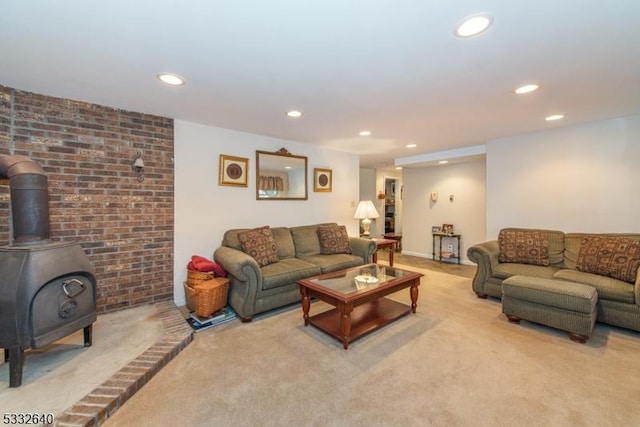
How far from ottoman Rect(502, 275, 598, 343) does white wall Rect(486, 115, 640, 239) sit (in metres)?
1.36

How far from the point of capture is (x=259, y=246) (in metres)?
3.31

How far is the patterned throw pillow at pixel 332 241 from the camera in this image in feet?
13.3

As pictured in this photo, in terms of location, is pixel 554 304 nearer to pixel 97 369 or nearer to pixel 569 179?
pixel 569 179

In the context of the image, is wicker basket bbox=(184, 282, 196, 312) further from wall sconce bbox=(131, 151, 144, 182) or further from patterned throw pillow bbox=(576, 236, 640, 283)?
patterned throw pillow bbox=(576, 236, 640, 283)

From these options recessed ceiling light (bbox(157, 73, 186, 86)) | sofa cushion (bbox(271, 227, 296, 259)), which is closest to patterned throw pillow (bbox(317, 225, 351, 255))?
sofa cushion (bbox(271, 227, 296, 259))

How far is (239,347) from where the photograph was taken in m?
2.33

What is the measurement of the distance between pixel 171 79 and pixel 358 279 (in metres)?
2.45

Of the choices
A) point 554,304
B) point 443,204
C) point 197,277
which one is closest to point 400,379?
point 554,304

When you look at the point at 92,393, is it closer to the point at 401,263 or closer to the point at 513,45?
the point at 513,45

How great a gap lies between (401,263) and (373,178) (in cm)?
278

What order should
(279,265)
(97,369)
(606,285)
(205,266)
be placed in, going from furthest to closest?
(279,265), (205,266), (606,285), (97,369)

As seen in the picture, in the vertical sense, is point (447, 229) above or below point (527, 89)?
below

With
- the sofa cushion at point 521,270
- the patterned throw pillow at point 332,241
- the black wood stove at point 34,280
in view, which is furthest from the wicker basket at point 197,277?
the sofa cushion at point 521,270

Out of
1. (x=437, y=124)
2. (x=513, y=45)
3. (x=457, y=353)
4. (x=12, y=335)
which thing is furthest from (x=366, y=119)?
(x=12, y=335)
